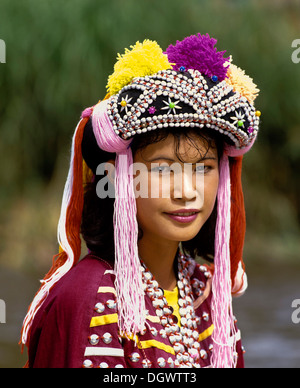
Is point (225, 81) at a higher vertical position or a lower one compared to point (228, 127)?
higher

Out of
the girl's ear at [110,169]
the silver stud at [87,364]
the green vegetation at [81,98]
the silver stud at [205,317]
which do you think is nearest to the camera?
the silver stud at [87,364]

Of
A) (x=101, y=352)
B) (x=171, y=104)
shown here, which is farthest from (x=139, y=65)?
(x=101, y=352)

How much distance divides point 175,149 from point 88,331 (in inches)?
21.7

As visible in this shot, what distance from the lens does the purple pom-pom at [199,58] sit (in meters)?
2.09

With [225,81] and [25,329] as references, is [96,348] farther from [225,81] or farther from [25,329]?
[225,81]

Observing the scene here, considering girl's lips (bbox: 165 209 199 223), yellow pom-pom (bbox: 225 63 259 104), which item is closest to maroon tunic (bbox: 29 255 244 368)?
girl's lips (bbox: 165 209 199 223)

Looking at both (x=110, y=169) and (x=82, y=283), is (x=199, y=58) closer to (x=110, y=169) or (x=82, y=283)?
(x=110, y=169)

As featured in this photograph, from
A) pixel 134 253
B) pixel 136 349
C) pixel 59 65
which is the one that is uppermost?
pixel 59 65

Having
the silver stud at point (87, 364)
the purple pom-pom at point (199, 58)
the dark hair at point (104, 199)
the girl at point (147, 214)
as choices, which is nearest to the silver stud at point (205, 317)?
the girl at point (147, 214)

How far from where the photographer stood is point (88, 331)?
6.43ft

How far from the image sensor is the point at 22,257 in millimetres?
5840

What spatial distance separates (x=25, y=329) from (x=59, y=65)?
14.7 feet

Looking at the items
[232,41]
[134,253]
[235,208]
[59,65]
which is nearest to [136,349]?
[134,253]

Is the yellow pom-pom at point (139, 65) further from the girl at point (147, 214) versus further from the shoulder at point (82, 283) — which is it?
the shoulder at point (82, 283)
